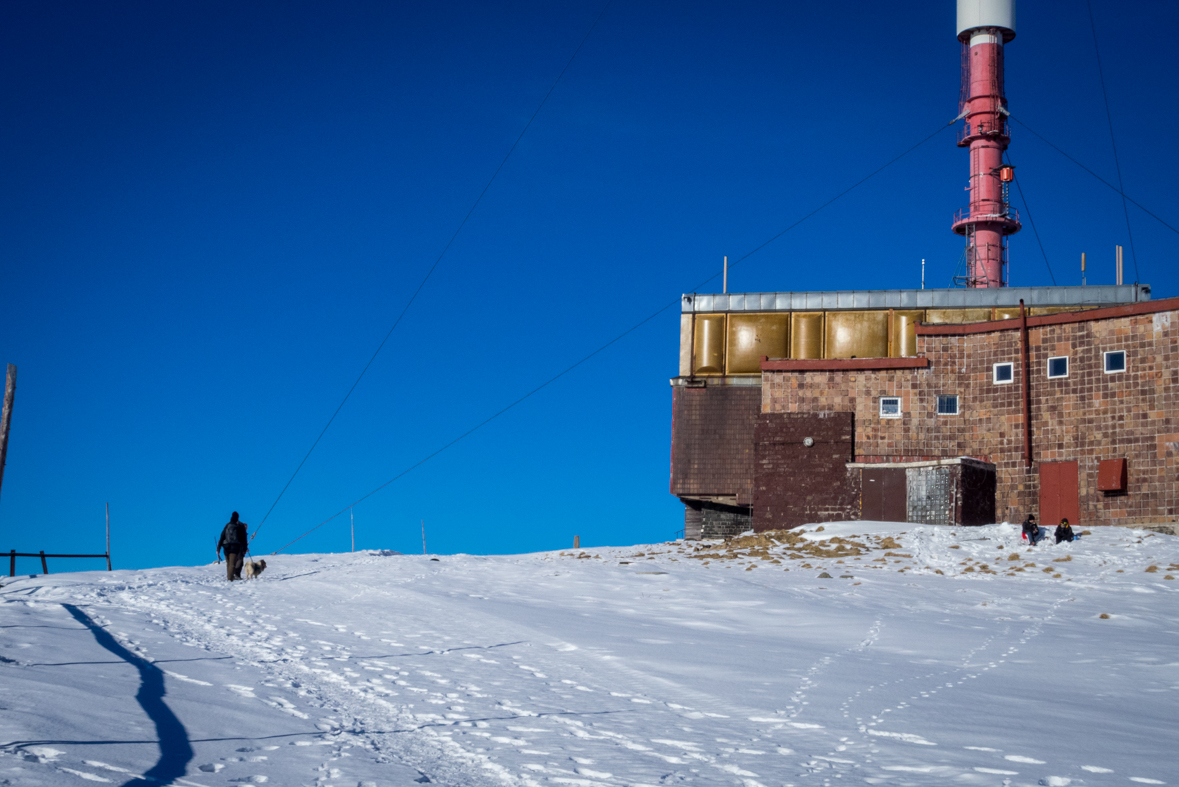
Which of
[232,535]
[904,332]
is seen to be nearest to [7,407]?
[232,535]

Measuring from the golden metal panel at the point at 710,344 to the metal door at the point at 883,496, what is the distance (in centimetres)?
957

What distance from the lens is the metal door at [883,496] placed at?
3061cm

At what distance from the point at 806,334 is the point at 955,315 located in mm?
5659

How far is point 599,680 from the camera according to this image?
11602 mm

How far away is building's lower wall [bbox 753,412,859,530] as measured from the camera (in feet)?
106

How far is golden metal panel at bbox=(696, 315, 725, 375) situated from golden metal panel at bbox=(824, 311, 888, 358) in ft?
13.4

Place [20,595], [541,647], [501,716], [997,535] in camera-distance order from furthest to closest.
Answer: [997,535], [20,595], [541,647], [501,716]

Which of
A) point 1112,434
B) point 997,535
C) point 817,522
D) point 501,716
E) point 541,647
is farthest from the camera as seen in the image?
point 817,522

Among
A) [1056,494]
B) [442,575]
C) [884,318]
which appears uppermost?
[884,318]

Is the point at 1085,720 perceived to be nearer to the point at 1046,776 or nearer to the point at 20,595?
the point at 1046,776

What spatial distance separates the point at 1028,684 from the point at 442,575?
15.0 metres

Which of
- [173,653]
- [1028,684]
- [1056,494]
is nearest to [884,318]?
[1056,494]

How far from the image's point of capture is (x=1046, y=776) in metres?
7.88

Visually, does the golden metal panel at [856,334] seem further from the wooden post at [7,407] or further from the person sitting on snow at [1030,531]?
the wooden post at [7,407]
